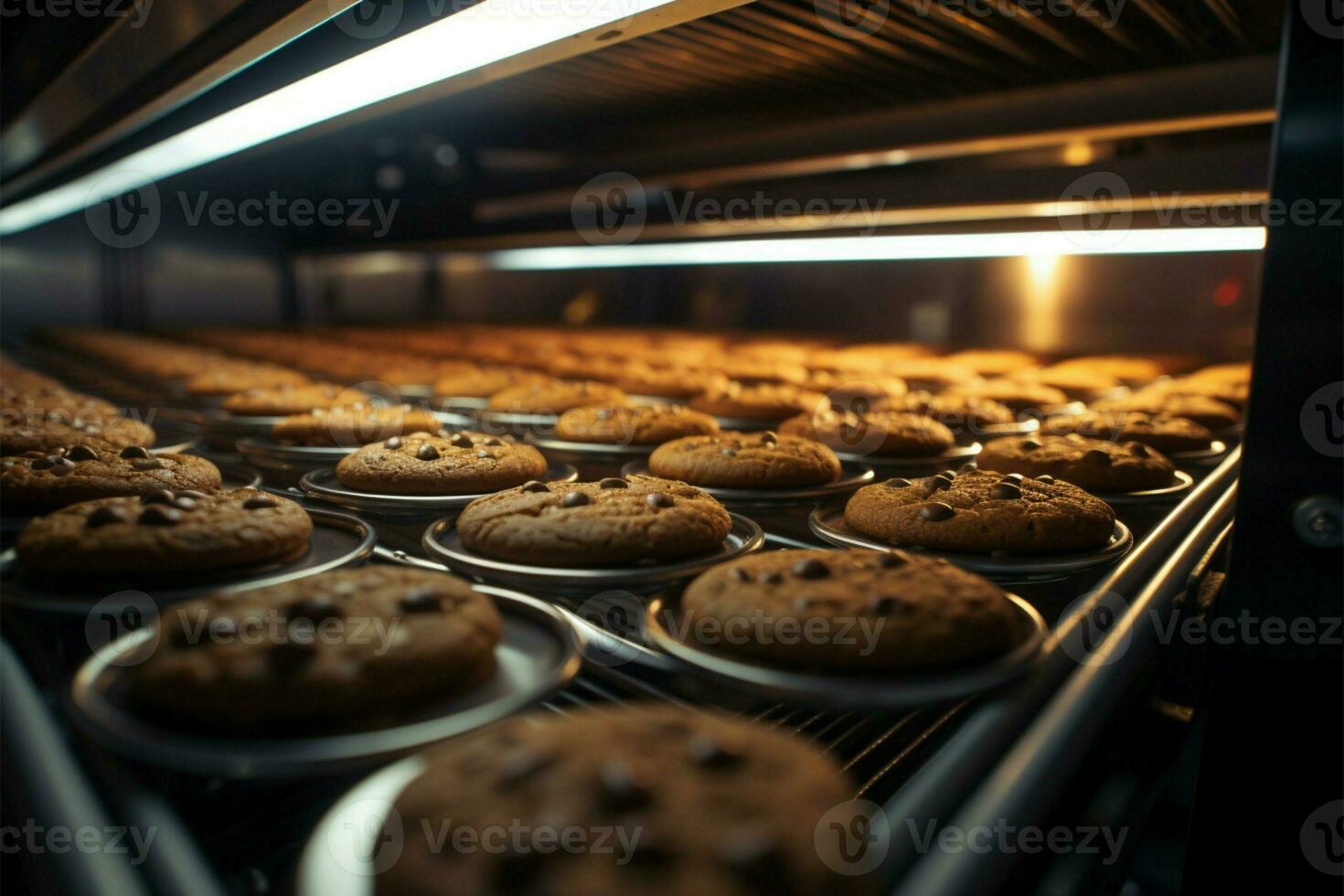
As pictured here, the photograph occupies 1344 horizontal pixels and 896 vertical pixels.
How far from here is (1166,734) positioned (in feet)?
4.69

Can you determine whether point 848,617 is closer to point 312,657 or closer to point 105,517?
point 312,657

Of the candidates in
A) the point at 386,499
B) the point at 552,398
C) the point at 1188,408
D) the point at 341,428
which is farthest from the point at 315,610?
the point at 1188,408

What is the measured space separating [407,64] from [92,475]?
3.13 ft

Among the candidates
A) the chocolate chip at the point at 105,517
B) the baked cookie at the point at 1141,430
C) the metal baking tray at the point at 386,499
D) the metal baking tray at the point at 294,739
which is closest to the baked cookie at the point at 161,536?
the chocolate chip at the point at 105,517

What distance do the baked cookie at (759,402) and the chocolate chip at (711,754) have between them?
75.6 inches

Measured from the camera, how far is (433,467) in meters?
1.78

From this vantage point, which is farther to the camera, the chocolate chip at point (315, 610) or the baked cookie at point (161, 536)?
the baked cookie at point (161, 536)

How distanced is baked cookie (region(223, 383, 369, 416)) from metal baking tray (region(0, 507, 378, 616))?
1319 mm

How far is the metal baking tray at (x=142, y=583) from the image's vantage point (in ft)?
3.64

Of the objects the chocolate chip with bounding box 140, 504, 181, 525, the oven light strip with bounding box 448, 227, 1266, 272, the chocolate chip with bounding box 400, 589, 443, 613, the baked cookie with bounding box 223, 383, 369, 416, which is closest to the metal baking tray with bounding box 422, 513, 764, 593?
the chocolate chip with bounding box 400, 589, 443, 613

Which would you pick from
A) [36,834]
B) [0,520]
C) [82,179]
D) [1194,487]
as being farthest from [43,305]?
[1194,487]

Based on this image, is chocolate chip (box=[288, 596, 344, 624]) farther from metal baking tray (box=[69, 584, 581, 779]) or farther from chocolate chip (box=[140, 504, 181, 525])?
chocolate chip (box=[140, 504, 181, 525])

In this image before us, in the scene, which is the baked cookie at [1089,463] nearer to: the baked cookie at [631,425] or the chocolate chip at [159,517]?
the baked cookie at [631,425]

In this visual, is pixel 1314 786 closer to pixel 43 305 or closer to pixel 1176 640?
pixel 1176 640
